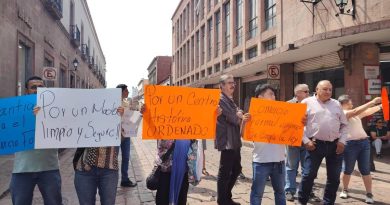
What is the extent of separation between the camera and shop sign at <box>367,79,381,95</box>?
436 inches

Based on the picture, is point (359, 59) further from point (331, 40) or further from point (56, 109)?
point (56, 109)

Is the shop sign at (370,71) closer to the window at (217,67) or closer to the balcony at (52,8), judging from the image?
the balcony at (52,8)

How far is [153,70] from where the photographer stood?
3477 inches

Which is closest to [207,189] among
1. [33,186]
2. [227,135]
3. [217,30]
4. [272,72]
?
[227,135]

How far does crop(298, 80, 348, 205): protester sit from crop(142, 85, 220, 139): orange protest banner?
1.49m

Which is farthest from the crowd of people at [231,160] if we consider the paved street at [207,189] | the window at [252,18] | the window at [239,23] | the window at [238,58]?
the window at [239,23]

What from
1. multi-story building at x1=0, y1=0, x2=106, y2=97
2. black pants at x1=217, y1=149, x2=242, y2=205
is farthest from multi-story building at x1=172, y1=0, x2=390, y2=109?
multi-story building at x1=0, y1=0, x2=106, y2=97

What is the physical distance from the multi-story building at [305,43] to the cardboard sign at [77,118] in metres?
8.28

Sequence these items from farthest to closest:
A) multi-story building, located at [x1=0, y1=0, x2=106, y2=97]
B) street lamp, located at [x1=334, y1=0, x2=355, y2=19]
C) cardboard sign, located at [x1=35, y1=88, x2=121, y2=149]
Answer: street lamp, located at [x1=334, y1=0, x2=355, y2=19] < multi-story building, located at [x1=0, y1=0, x2=106, y2=97] < cardboard sign, located at [x1=35, y1=88, x2=121, y2=149]

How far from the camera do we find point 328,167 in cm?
482

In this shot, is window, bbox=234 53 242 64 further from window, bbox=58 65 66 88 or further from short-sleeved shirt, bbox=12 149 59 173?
short-sleeved shirt, bbox=12 149 59 173

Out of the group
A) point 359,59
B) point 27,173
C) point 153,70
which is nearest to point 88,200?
point 27,173

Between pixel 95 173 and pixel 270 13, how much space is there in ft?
57.6

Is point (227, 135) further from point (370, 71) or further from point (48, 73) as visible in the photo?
point (48, 73)
